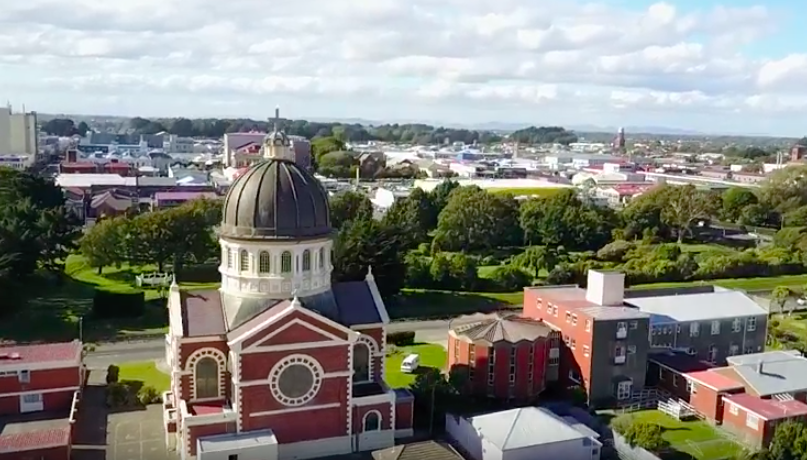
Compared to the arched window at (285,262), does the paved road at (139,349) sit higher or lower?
lower

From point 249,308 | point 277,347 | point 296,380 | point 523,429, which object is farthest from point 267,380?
point 523,429

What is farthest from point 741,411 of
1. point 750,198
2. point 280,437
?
point 750,198

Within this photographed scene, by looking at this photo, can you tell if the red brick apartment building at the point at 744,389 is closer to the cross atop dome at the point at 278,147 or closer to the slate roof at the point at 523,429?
the slate roof at the point at 523,429

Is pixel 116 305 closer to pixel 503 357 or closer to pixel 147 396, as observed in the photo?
pixel 147 396

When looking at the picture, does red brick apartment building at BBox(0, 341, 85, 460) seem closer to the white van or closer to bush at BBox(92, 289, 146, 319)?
bush at BBox(92, 289, 146, 319)

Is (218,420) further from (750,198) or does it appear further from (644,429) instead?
(750,198)

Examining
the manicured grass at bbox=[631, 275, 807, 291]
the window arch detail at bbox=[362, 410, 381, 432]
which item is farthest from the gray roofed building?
the manicured grass at bbox=[631, 275, 807, 291]

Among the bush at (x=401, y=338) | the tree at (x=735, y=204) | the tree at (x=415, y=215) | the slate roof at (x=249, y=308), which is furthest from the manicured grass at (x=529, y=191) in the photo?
the slate roof at (x=249, y=308)
